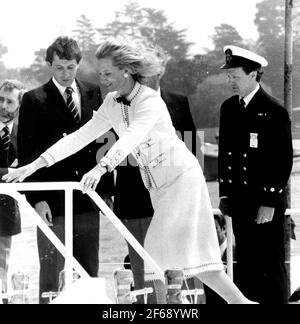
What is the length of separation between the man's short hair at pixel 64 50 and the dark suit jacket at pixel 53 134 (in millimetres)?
116

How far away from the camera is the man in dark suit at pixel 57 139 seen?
221 inches

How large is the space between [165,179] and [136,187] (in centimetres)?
14

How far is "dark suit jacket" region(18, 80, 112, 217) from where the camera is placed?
5.67m

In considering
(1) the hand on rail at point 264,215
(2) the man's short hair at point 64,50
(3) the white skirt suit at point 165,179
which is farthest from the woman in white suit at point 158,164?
(1) the hand on rail at point 264,215

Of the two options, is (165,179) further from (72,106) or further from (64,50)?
(64,50)

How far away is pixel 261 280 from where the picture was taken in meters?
5.76

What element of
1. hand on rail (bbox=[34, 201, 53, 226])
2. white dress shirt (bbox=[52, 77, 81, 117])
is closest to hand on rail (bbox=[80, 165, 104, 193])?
hand on rail (bbox=[34, 201, 53, 226])

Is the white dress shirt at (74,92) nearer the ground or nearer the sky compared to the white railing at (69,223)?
nearer the sky

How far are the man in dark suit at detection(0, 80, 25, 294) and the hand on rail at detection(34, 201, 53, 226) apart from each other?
9cm

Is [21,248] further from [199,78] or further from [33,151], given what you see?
[199,78]

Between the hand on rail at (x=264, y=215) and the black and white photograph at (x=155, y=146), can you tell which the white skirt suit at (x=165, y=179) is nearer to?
the black and white photograph at (x=155, y=146)

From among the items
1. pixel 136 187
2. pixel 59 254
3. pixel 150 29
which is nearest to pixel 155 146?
pixel 136 187
